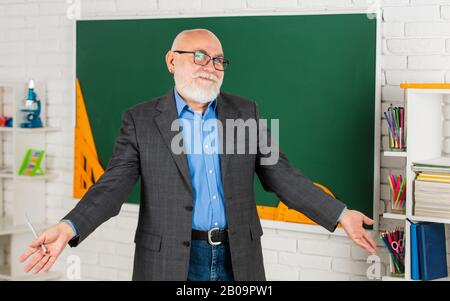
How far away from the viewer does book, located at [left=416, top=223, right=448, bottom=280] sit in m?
2.90

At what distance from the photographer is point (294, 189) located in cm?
257

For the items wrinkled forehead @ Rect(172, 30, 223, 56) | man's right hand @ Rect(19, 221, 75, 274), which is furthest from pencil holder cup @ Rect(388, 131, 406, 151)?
man's right hand @ Rect(19, 221, 75, 274)

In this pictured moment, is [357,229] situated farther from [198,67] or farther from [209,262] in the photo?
[198,67]

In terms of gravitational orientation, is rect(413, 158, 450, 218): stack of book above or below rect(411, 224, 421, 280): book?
above

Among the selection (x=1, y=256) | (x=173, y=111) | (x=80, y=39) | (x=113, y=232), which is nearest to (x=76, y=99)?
(x=80, y=39)

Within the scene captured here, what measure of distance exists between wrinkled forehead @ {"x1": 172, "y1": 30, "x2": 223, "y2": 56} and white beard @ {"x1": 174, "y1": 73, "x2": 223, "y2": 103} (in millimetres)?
91

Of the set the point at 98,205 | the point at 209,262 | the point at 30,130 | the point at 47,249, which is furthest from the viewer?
the point at 30,130

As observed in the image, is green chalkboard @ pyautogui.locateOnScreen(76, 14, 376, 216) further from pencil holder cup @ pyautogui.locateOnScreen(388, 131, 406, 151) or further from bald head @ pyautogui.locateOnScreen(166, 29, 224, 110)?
bald head @ pyautogui.locateOnScreen(166, 29, 224, 110)

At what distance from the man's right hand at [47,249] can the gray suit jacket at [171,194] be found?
0.21 m

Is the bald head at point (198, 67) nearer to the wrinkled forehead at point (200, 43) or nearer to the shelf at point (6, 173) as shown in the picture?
the wrinkled forehead at point (200, 43)

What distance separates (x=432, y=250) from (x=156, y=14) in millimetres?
1871

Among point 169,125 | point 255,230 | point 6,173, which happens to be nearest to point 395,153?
point 255,230

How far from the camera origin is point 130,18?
392 cm

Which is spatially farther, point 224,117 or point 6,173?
point 6,173
